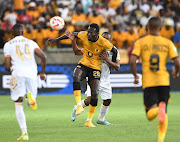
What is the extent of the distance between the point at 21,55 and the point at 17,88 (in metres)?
0.63

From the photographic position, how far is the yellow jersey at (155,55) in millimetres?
8125

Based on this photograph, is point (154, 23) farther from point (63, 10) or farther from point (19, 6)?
point (19, 6)

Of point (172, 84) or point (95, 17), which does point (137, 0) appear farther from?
point (172, 84)

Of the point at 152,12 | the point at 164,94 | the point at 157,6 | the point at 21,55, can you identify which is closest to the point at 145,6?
the point at 157,6

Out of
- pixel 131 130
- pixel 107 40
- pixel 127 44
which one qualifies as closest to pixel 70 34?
pixel 107 40

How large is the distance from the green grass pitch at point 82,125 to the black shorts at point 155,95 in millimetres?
915

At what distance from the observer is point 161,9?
85.0 feet

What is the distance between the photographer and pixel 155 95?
26.8ft

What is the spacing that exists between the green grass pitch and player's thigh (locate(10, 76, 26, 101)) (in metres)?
0.86

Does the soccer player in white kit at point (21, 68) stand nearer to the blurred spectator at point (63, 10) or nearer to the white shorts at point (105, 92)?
the white shorts at point (105, 92)

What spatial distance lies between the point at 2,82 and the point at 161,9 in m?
10.2

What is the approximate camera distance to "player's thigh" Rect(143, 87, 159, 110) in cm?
816

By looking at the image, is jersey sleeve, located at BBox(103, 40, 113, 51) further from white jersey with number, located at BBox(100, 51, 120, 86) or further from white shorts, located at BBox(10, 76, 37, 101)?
white shorts, located at BBox(10, 76, 37, 101)

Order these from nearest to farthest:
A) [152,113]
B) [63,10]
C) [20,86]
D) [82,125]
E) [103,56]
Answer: [152,113]
[20,86]
[103,56]
[82,125]
[63,10]
